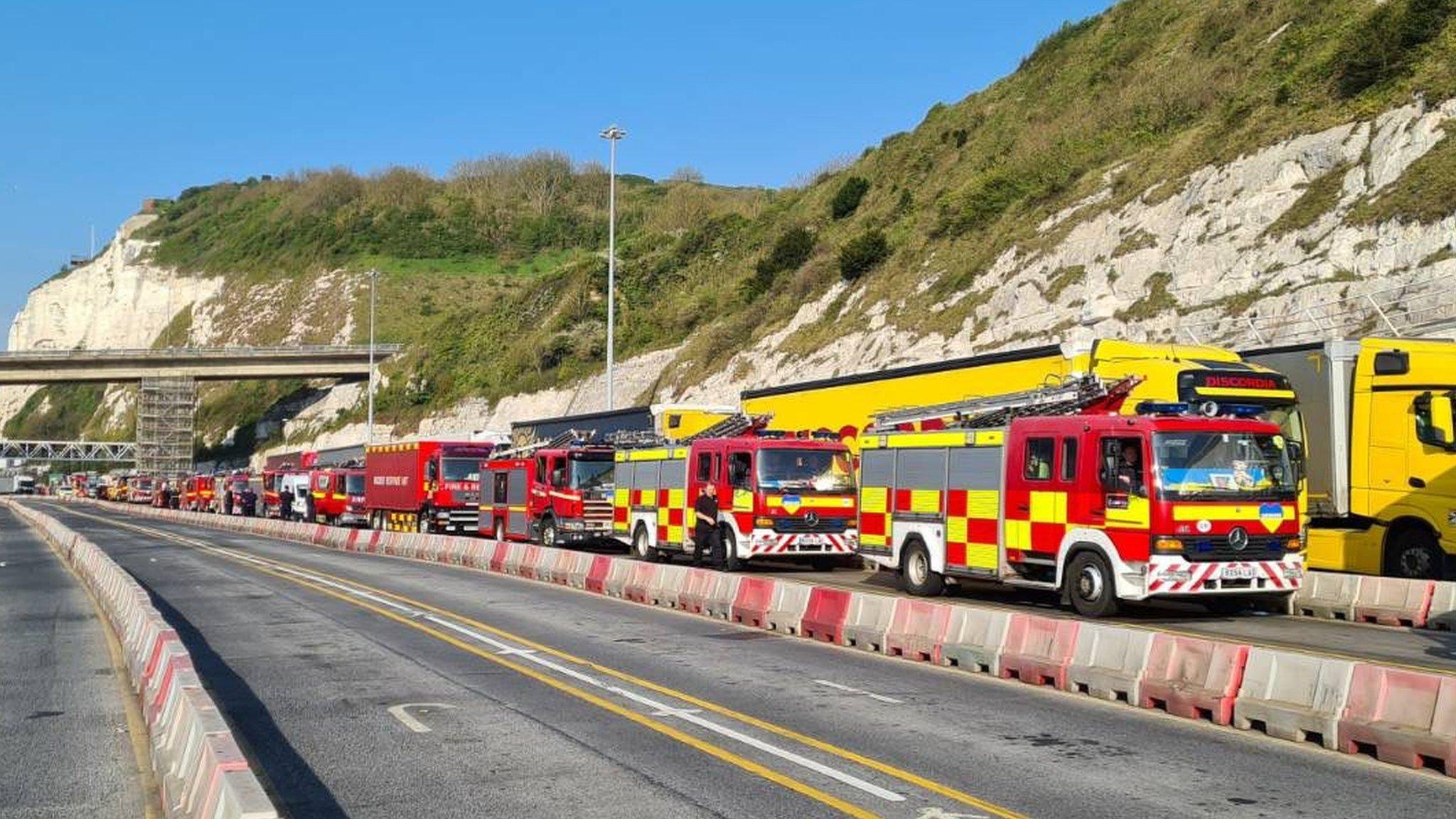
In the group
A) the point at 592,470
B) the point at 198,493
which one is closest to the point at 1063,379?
the point at 592,470

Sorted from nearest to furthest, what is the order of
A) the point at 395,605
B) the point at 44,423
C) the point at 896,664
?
1. the point at 896,664
2. the point at 395,605
3. the point at 44,423

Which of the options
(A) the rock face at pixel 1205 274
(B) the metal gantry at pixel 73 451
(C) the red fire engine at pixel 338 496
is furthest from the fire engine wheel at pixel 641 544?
(B) the metal gantry at pixel 73 451

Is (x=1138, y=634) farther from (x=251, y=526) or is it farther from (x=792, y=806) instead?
(x=251, y=526)

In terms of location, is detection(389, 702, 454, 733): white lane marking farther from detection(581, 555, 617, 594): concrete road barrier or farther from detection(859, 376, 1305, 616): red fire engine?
detection(581, 555, 617, 594): concrete road barrier

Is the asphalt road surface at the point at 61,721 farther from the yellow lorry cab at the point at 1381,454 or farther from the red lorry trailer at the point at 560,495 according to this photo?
the yellow lorry cab at the point at 1381,454

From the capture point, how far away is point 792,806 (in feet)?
27.7

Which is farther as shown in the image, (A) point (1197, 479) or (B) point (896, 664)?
(A) point (1197, 479)

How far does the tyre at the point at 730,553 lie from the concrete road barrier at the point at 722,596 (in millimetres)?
5547

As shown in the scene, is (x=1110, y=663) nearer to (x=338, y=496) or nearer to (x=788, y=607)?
(x=788, y=607)

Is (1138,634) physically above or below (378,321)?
below

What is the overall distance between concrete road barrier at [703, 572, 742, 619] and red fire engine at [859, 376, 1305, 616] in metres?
3.21

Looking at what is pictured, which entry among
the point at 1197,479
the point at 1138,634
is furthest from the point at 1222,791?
the point at 1197,479

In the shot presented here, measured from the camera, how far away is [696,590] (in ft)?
69.9

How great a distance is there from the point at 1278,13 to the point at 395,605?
42.6 m
